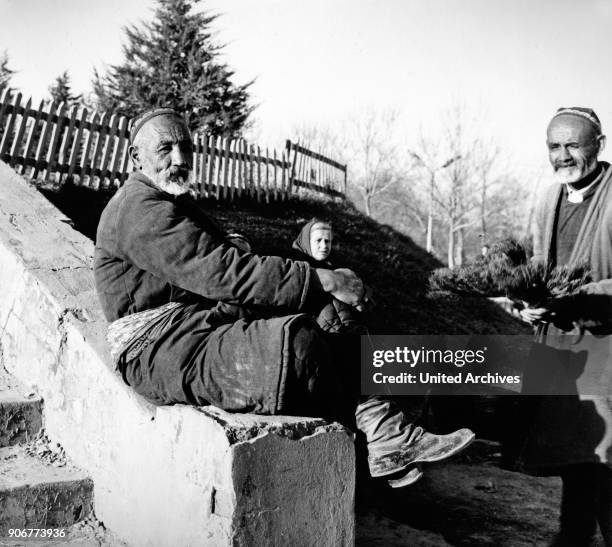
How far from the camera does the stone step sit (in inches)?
88.0

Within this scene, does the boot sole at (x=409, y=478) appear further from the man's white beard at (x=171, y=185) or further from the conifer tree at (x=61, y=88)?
the conifer tree at (x=61, y=88)

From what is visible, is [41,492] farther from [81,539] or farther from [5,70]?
[5,70]

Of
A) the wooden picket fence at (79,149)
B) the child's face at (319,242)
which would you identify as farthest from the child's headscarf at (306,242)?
the wooden picket fence at (79,149)

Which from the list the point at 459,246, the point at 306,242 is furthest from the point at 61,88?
the point at 459,246

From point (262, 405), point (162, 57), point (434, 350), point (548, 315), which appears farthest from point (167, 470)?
point (162, 57)

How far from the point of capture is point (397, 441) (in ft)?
6.83

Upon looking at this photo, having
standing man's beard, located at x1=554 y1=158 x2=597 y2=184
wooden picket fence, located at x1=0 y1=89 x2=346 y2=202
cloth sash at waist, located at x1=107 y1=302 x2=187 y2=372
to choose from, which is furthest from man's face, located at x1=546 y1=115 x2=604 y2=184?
wooden picket fence, located at x1=0 y1=89 x2=346 y2=202

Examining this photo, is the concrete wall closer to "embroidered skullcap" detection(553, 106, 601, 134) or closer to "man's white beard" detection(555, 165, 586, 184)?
"man's white beard" detection(555, 165, 586, 184)

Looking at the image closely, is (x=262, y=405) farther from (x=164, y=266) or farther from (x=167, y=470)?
(x=164, y=266)

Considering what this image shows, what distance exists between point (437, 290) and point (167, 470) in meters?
1.38

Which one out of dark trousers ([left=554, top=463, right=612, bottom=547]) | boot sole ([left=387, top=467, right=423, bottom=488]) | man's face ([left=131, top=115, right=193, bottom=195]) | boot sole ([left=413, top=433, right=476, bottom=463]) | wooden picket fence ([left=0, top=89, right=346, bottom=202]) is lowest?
dark trousers ([left=554, top=463, right=612, bottom=547])

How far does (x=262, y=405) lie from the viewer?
1.92m

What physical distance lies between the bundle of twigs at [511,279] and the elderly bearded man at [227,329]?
0.64 metres

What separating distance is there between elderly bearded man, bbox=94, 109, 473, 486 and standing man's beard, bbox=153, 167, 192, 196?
87 millimetres
